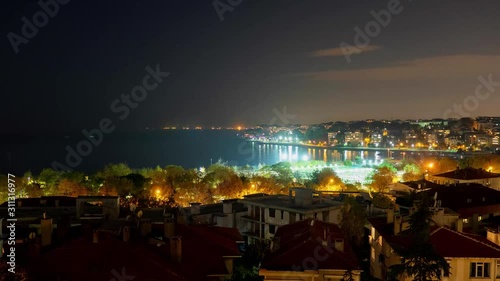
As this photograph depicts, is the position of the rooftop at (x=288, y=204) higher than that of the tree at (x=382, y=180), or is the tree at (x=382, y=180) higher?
the rooftop at (x=288, y=204)

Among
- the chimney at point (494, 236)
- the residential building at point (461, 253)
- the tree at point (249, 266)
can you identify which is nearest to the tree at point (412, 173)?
the chimney at point (494, 236)

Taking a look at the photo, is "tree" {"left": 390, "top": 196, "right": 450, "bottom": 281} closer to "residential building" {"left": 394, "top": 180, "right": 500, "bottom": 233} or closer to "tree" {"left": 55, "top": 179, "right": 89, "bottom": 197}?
"residential building" {"left": 394, "top": 180, "right": 500, "bottom": 233}

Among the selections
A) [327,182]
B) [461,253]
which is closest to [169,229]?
[461,253]

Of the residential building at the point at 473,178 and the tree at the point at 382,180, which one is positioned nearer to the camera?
the residential building at the point at 473,178

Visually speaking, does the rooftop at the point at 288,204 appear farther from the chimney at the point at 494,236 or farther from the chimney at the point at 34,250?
the chimney at the point at 34,250

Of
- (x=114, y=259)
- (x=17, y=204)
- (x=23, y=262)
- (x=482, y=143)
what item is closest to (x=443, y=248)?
(x=114, y=259)

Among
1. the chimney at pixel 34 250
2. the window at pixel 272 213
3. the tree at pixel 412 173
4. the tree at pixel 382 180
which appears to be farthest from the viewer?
the tree at pixel 412 173

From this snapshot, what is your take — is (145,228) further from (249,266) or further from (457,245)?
(457,245)
